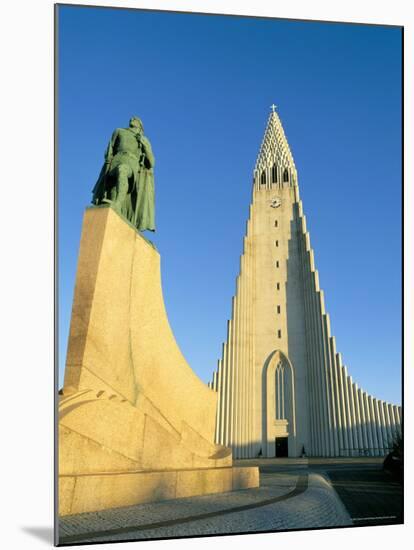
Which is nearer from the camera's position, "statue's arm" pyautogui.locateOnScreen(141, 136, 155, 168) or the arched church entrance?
"statue's arm" pyautogui.locateOnScreen(141, 136, 155, 168)

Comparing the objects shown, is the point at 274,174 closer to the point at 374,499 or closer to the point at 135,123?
the point at 135,123

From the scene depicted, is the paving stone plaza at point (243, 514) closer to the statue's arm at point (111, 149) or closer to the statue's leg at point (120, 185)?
the statue's leg at point (120, 185)

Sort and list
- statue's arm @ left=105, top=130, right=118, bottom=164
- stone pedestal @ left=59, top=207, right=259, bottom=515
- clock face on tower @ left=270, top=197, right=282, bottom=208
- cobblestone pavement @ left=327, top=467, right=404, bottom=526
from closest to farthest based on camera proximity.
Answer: stone pedestal @ left=59, top=207, right=259, bottom=515 → cobblestone pavement @ left=327, top=467, right=404, bottom=526 → statue's arm @ left=105, top=130, right=118, bottom=164 → clock face on tower @ left=270, top=197, right=282, bottom=208

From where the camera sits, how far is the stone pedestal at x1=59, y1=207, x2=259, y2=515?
645cm

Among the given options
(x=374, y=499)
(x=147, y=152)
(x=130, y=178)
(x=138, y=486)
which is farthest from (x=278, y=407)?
(x=138, y=486)

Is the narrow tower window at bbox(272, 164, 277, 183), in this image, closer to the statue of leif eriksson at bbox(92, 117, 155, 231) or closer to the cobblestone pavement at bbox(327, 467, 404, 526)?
the cobblestone pavement at bbox(327, 467, 404, 526)

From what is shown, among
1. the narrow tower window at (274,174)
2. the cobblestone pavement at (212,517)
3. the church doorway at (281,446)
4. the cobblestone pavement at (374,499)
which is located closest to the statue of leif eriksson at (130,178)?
the cobblestone pavement at (212,517)

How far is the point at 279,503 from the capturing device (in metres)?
7.80

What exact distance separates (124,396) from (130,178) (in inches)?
105

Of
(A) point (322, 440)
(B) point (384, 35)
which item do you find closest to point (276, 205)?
(A) point (322, 440)

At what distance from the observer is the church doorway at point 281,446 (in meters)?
21.7

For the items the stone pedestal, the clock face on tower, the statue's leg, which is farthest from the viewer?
the clock face on tower

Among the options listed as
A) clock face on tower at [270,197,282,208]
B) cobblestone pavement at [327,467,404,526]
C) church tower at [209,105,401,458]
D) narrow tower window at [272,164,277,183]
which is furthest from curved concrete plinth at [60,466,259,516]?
narrow tower window at [272,164,277,183]

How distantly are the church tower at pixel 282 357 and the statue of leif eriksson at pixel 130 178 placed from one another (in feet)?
44.1
